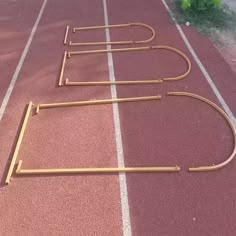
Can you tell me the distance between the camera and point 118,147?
392cm

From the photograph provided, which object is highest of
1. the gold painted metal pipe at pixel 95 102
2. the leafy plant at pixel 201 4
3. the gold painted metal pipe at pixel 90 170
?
the gold painted metal pipe at pixel 90 170

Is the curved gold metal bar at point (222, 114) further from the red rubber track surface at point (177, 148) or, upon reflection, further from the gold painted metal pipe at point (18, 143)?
the gold painted metal pipe at point (18, 143)

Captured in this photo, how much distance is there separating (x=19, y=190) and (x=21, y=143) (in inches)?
27.6

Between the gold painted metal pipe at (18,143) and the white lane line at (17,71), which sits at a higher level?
the gold painted metal pipe at (18,143)

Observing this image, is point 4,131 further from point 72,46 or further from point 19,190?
point 72,46

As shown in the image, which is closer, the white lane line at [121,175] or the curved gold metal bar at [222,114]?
the white lane line at [121,175]

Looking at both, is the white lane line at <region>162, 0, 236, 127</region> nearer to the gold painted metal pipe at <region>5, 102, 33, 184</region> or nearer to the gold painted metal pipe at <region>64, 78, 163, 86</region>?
the gold painted metal pipe at <region>64, 78, 163, 86</region>

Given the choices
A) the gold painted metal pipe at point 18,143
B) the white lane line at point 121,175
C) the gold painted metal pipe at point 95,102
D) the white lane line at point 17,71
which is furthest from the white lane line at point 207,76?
the white lane line at point 17,71

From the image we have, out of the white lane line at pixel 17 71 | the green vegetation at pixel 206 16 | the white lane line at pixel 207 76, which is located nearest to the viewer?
the white lane line at pixel 207 76

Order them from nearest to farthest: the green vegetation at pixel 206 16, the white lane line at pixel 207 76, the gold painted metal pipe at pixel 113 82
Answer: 1. the white lane line at pixel 207 76
2. the gold painted metal pipe at pixel 113 82
3. the green vegetation at pixel 206 16

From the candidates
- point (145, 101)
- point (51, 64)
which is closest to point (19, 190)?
point (145, 101)

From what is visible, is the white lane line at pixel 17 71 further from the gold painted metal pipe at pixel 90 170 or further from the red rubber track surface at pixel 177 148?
the red rubber track surface at pixel 177 148

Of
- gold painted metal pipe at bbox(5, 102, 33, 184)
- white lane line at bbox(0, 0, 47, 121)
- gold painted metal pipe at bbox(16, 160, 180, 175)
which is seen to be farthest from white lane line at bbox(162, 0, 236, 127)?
white lane line at bbox(0, 0, 47, 121)

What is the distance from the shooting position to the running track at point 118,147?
10.4ft
